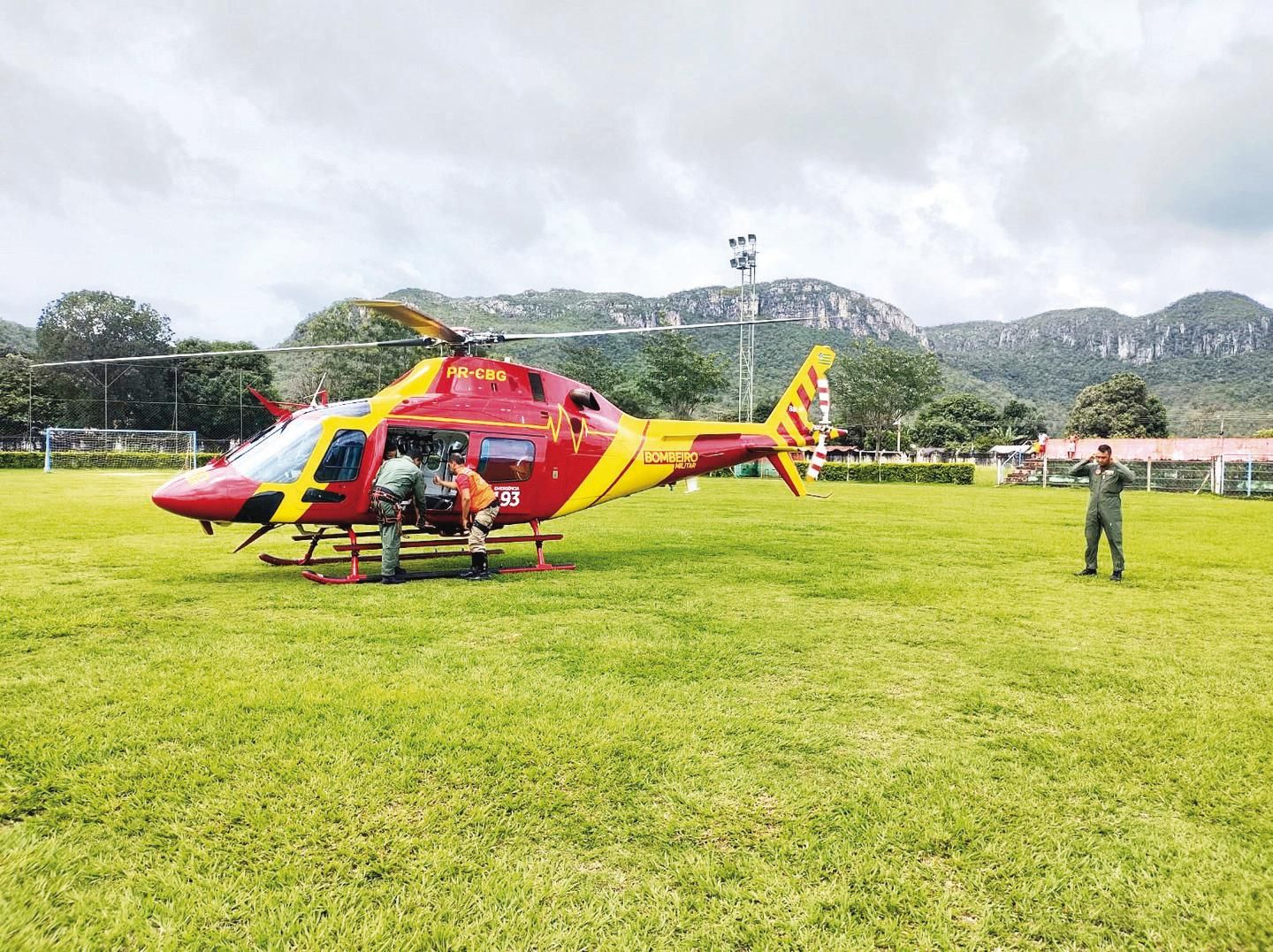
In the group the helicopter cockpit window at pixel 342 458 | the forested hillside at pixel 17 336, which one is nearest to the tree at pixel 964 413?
the helicopter cockpit window at pixel 342 458

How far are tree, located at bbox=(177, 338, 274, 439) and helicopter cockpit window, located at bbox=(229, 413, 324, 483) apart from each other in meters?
60.2

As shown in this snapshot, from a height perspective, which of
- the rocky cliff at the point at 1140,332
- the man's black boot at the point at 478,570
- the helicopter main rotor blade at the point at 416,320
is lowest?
the man's black boot at the point at 478,570

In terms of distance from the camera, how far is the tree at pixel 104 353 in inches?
2320

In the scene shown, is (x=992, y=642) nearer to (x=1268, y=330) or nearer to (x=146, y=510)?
(x=146, y=510)

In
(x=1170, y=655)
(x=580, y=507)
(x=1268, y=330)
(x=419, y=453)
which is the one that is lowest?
(x=1170, y=655)

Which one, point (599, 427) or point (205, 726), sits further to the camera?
point (599, 427)

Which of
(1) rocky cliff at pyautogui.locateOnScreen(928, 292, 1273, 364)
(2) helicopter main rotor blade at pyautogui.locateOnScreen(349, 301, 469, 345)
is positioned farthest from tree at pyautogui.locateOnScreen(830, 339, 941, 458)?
(1) rocky cliff at pyautogui.locateOnScreen(928, 292, 1273, 364)

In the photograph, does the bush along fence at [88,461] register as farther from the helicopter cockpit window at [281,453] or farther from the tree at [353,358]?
the helicopter cockpit window at [281,453]

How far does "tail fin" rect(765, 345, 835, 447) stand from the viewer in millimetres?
11156

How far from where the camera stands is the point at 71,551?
9.34 meters

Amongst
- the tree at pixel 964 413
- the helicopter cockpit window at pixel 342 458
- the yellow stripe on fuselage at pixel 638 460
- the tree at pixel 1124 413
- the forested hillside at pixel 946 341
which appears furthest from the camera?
the tree at pixel 964 413

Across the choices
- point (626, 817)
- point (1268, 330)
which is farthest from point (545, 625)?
point (1268, 330)

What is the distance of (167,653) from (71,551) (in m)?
6.54

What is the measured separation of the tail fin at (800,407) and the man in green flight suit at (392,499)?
19.8 feet
